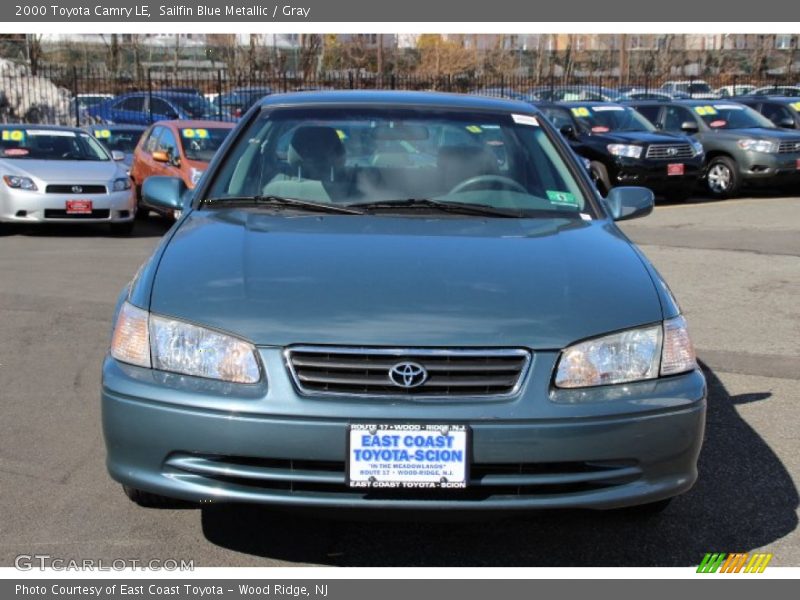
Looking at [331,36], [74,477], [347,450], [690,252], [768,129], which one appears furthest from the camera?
[331,36]

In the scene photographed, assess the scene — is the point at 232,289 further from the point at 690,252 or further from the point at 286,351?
the point at 690,252

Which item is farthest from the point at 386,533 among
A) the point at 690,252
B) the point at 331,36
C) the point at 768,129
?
the point at 331,36

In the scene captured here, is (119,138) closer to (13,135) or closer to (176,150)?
(176,150)

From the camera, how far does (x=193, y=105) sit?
28.4m

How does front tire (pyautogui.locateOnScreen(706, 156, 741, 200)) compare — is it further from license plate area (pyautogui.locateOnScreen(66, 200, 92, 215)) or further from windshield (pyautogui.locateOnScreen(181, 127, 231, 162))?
license plate area (pyautogui.locateOnScreen(66, 200, 92, 215))

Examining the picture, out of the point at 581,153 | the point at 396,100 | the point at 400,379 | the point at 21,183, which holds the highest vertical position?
the point at 396,100

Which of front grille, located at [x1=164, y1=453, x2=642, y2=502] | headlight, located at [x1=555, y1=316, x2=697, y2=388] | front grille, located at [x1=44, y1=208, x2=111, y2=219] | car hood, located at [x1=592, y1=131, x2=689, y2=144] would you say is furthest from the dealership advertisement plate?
front grille, located at [x1=164, y1=453, x2=642, y2=502]

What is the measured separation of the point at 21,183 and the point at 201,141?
3109mm

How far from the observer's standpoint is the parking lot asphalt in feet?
12.9

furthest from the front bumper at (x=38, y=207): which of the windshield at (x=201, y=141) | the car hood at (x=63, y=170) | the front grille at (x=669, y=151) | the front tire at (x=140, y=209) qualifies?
the front grille at (x=669, y=151)

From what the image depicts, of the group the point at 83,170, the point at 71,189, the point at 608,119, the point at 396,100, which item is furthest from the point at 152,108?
the point at 396,100

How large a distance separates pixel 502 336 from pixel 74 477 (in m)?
2.17

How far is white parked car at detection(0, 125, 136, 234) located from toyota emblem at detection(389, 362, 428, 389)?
1062 cm

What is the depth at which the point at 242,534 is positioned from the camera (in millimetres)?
4074
